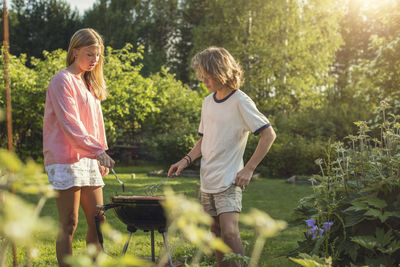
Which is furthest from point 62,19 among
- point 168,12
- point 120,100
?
point 120,100

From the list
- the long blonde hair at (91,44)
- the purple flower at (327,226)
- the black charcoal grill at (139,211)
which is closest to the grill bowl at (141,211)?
the black charcoal grill at (139,211)

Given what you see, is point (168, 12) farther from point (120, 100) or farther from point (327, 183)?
point (327, 183)

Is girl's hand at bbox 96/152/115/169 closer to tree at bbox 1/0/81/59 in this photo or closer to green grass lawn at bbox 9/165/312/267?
green grass lawn at bbox 9/165/312/267

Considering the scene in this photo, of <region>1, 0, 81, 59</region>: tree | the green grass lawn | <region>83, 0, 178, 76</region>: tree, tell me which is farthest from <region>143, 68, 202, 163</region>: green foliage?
<region>83, 0, 178, 76</region>: tree

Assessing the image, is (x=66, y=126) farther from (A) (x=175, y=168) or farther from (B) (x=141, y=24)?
(B) (x=141, y=24)

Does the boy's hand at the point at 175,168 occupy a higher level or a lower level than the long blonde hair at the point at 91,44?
lower

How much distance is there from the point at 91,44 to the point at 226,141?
101 cm

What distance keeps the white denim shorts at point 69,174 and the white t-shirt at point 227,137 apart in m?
0.70

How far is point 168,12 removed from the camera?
101 feet

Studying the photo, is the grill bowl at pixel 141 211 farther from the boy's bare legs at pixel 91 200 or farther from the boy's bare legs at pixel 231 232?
the boy's bare legs at pixel 231 232

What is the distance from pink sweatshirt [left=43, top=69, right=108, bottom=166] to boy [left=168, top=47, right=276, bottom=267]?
0.67 meters

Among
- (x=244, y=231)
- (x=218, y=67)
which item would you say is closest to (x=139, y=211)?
(x=218, y=67)

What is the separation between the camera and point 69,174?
2.49 metres

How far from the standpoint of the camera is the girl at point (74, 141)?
2475 millimetres
